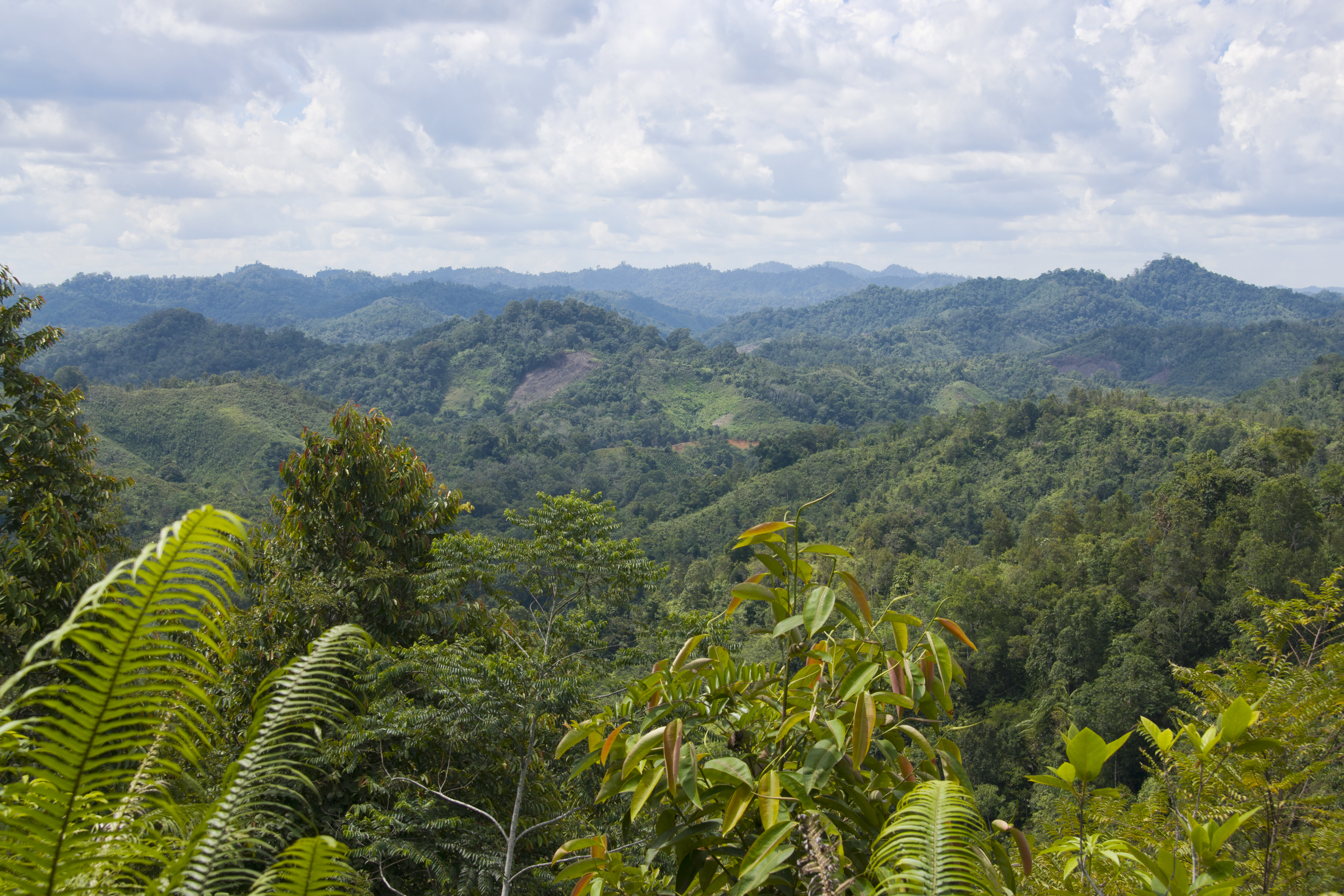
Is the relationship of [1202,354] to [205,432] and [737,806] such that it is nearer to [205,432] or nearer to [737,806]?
[205,432]

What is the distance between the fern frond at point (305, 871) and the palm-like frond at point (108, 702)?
18cm

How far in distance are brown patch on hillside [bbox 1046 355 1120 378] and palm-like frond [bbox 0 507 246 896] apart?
137326 mm

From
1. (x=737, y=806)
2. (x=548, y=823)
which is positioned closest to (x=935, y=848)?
(x=737, y=806)

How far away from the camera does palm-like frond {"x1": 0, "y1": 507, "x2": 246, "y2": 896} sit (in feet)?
3.77

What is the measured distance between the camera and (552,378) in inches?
4077

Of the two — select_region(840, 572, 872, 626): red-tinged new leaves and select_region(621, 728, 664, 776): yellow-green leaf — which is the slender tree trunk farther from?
select_region(840, 572, 872, 626): red-tinged new leaves

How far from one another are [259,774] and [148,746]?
0.18 metres

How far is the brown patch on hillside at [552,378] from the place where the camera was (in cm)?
10094

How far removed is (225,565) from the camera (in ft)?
4.02

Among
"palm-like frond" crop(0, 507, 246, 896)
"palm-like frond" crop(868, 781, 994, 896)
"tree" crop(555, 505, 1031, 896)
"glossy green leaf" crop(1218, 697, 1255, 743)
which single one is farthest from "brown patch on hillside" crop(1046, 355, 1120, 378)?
"palm-like frond" crop(0, 507, 246, 896)

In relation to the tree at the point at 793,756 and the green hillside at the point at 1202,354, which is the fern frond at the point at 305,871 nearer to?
the tree at the point at 793,756

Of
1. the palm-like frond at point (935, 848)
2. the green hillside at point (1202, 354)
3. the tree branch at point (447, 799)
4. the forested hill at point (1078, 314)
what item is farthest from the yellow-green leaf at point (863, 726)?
the forested hill at point (1078, 314)

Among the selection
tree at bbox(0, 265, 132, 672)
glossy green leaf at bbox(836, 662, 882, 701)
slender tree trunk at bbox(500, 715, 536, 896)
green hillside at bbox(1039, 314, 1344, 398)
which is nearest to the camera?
glossy green leaf at bbox(836, 662, 882, 701)

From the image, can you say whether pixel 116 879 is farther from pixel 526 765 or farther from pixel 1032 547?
pixel 1032 547
